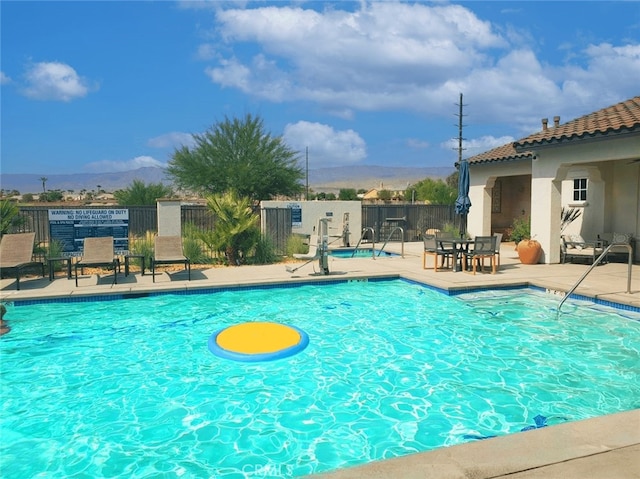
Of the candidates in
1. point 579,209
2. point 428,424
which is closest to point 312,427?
point 428,424

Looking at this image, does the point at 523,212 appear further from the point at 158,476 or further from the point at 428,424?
the point at 158,476

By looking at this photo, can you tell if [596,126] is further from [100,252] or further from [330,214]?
[100,252]

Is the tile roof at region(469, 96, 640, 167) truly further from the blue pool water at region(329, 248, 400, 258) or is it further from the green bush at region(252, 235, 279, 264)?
the green bush at region(252, 235, 279, 264)

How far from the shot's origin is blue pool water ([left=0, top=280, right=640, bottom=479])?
4.39 meters

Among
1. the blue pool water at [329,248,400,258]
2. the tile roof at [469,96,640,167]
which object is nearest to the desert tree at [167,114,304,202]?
the blue pool water at [329,248,400,258]

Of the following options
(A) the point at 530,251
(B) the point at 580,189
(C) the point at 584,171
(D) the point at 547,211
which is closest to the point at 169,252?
(A) the point at 530,251

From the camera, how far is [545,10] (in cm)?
1070

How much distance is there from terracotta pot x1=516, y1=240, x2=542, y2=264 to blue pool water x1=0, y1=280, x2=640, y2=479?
4.34m

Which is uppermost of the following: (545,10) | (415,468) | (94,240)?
(545,10)

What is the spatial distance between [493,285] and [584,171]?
27.0 ft

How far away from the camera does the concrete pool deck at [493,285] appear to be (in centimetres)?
308

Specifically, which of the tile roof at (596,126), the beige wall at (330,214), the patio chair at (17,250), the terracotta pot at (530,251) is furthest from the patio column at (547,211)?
the patio chair at (17,250)

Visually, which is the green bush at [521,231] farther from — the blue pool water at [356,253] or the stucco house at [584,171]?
the blue pool water at [356,253]

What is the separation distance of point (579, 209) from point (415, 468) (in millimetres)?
15758
